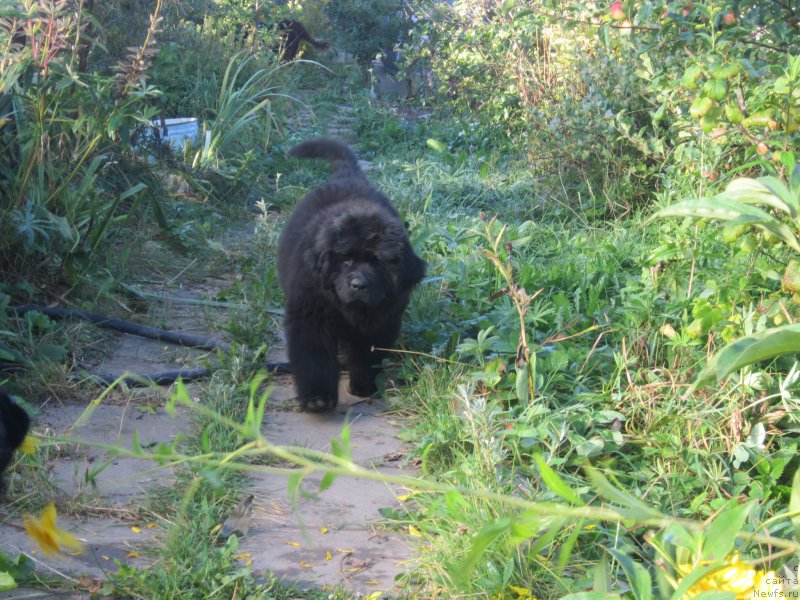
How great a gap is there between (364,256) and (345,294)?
0.20 m

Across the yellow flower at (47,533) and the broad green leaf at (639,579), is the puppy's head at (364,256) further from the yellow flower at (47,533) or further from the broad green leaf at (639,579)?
the broad green leaf at (639,579)

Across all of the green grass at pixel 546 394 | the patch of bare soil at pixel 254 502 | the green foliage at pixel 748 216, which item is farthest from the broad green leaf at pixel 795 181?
the patch of bare soil at pixel 254 502

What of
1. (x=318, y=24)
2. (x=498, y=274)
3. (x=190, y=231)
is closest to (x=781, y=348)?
(x=498, y=274)

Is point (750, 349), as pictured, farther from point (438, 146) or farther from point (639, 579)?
point (438, 146)

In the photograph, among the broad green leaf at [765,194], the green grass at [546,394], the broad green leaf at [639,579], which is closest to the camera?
the broad green leaf at [639,579]

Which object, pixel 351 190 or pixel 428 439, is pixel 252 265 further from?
pixel 428 439

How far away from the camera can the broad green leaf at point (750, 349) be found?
136 cm

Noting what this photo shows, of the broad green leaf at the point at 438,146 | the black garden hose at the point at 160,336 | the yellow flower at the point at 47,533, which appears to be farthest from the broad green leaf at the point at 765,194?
the broad green leaf at the point at 438,146

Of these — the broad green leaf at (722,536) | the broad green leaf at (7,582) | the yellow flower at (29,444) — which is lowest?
the broad green leaf at (7,582)

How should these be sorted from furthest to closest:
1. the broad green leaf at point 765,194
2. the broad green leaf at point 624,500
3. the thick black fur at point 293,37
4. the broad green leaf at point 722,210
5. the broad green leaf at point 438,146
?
the thick black fur at point 293,37, the broad green leaf at point 438,146, the broad green leaf at point 765,194, the broad green leaf at point 722,210, the broad green leaf at point 624,500

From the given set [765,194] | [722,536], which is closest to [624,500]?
[722,536]

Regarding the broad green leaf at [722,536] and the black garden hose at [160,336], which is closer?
the broad green leaf at [722,536]

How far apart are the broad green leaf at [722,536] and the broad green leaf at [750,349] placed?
0.85 feet

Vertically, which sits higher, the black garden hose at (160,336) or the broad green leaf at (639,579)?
the broad green leaf at (639,579)
